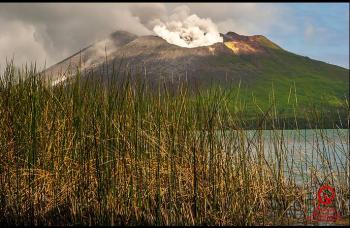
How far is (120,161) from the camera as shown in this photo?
5.46m

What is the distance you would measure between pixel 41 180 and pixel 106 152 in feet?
2.97

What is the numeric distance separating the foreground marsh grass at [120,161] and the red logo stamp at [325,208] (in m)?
0.16

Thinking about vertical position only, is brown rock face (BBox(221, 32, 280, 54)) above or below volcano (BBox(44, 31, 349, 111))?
above

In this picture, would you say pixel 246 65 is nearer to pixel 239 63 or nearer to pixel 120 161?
pixel 239 63

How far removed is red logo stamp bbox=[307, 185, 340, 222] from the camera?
5.91 meters

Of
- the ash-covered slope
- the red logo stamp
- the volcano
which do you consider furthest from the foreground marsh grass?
the ash-covered slope

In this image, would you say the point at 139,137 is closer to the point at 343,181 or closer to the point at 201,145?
the point at 201,145

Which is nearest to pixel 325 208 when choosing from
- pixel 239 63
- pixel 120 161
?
pixel 120 161

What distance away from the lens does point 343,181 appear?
672 cm

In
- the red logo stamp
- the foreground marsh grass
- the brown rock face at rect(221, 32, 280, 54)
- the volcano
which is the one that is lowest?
the red logo stamp

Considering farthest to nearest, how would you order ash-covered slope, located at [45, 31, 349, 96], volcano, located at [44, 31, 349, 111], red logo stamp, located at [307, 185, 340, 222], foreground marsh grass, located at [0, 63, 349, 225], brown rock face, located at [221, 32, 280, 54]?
1. brown rock face, located at [221, 32, 280, 54]
2. ash-covered slope, located at [45, 31, 349, 96]
3. volcano, located at [44, 31, 349, 111]
4. red logo stamp, located at [307, 185, 340, 222]
5. foreground marsh grass, located at [0, 63, 349, 225]

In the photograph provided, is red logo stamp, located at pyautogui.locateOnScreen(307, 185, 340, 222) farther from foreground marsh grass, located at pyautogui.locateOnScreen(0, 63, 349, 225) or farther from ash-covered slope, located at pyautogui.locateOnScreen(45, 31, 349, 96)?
ash-covered slope, located at pyautogui.locateOnScreen(45, 31, 349, 96)

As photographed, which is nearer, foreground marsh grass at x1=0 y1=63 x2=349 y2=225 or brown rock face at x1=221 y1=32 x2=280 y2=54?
foreground marsh grass at x1=0 y1=63 x2=349 y2=225

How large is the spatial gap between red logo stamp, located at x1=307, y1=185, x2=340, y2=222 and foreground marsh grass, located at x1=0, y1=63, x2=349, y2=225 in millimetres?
162
